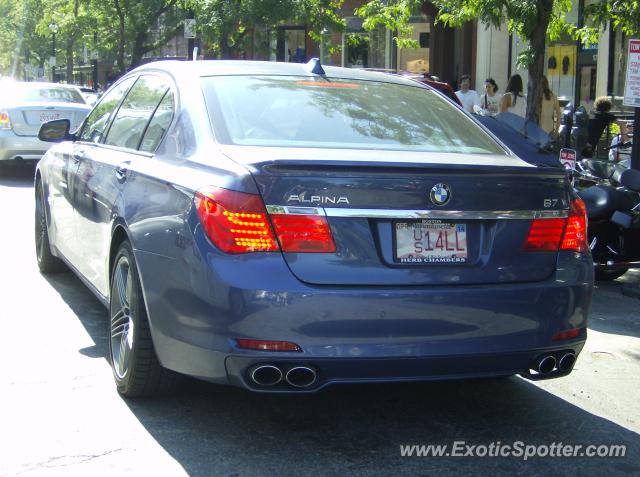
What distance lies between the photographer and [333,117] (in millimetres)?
4586

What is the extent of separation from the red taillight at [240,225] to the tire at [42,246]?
3.93 meters

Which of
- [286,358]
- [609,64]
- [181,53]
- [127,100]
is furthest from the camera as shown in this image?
[181,53]

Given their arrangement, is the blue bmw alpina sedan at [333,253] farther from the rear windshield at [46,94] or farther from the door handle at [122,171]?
the rear windshield at [46,94]

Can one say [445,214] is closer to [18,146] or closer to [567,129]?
[567,129]

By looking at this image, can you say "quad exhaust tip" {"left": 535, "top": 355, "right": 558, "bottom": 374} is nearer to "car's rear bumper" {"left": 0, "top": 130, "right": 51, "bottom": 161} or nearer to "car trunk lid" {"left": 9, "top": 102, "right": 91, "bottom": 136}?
"car trunk lid" {"left": 9, "top": 102, "right": 91, "bottom": 136}

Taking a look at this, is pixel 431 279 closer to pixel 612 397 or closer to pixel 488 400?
pixel 488 400

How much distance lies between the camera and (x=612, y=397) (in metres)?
5.09

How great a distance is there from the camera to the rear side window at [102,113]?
598 cm

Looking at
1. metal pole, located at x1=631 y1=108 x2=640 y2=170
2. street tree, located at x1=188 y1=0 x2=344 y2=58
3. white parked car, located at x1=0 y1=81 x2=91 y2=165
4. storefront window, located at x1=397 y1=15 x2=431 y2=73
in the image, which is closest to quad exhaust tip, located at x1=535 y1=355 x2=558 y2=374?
metal pole, located at x1=631 y1=108 x2=640 y2=170

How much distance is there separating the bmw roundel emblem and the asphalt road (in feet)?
3.54

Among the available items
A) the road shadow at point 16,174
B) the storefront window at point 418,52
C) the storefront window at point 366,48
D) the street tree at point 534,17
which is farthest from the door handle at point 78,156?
the storefront window at point 366,48

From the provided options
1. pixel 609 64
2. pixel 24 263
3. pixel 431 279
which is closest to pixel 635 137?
pixel 24 263

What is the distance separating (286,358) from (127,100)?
258 centimetres

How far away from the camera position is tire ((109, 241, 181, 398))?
4.38 meters
